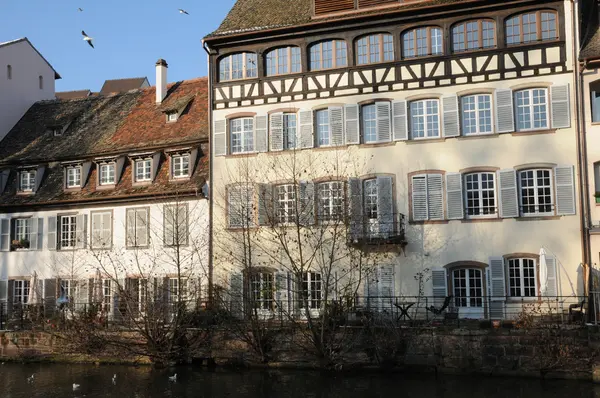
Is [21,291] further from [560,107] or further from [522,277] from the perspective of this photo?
[560,107]

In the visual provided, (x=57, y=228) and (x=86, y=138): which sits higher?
(x=86, y=138)

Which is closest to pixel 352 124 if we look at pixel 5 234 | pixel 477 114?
pixel 477 114

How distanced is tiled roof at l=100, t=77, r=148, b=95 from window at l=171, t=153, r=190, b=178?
21.8 m

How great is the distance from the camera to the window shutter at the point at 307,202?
66.7 feet

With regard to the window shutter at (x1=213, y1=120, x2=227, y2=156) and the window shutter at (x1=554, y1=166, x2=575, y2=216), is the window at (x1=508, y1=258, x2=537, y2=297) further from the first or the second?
the window shutter at (x1=213, y1=120, x2=227, y2=156)

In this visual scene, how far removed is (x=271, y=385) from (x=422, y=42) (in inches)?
430

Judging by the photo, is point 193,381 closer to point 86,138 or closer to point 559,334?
point 559,334

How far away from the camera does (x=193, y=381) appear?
1755cm

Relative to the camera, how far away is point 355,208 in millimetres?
20578

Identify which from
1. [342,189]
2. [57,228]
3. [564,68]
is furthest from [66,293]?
[564,68]

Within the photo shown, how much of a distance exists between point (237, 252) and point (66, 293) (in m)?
6.82

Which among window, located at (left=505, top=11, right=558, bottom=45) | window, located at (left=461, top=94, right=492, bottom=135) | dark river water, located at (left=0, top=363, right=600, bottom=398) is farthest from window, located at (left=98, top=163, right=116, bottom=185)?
window, located at (left=505, top=11, right=558, bottom=45)

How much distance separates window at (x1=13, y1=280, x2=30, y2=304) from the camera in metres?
24.9

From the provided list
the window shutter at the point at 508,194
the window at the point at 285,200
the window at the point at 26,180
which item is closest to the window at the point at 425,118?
the window shutter at the point at 508,194
